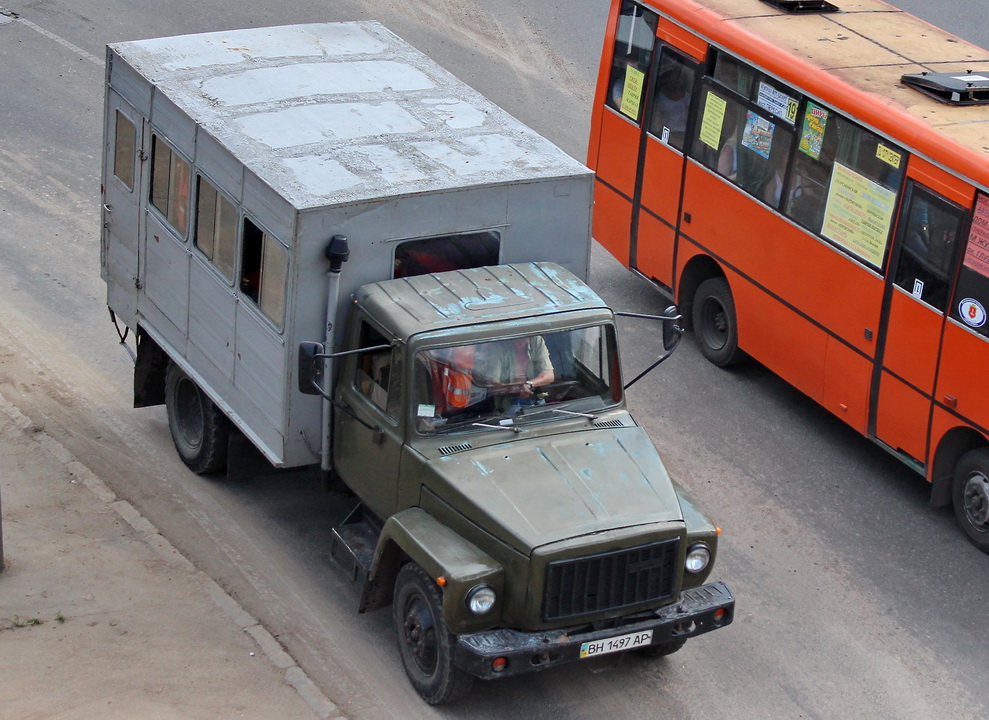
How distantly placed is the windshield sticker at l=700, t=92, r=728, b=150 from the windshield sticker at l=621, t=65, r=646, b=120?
93 centimetres

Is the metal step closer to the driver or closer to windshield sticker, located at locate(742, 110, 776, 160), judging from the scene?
the driver

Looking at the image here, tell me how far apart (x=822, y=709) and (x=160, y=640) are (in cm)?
399

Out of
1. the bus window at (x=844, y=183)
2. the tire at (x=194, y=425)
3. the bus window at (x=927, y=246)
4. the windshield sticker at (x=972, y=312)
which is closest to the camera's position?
the windshield sticker at (x=972, y=312)

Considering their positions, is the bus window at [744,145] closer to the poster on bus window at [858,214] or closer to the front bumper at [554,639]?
the poster on bus window at [858,214]

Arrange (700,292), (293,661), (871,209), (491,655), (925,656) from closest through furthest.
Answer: (491,655) < (293,661) < (925,656) < (871,209) < (700,292)

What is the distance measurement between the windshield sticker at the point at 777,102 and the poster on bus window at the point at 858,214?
0.63 metres

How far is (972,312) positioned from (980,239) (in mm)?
508

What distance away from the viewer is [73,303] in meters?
13.2

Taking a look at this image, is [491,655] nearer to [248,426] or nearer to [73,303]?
[248,426]

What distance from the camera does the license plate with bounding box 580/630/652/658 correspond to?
25.9ft

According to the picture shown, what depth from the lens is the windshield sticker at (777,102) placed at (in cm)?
1152

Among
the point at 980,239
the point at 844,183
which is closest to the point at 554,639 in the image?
the point at 980,239

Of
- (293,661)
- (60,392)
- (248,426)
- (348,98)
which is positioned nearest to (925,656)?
(293,661)

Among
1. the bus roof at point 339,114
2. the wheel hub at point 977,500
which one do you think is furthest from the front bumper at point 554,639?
the wheel hub at point 977,500
